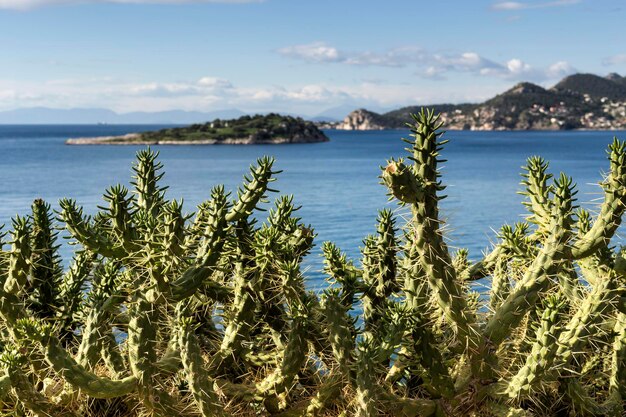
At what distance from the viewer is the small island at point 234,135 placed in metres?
155

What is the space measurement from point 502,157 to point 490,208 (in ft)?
193

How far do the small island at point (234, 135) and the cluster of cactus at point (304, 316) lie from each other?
476ft

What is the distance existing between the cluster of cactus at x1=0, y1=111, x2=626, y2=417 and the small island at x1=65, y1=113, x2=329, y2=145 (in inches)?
5714

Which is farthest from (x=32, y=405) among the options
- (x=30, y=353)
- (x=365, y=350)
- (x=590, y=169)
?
(x=590, y=169)

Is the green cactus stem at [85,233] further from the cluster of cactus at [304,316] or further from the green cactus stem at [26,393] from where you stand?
the green cactus stem at [26,393]

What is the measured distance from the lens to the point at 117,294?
5.09 m

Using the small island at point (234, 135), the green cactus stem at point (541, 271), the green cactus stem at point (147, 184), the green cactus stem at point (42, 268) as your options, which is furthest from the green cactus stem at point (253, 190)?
the small island at point (234, 135)

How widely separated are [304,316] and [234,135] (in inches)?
6052

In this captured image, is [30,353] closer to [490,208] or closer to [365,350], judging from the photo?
[365,350]

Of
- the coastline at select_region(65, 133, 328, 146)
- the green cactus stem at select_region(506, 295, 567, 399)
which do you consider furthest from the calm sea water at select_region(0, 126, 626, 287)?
the coastline at select_region(65, 133, 328, 146)

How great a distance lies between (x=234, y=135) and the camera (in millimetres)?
156500

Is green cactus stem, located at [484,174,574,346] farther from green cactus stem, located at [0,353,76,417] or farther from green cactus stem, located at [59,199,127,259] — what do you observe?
green cactus stem, located at [0,353,76,417]

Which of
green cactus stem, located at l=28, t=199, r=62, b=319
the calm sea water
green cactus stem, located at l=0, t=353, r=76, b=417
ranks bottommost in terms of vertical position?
the calm sea water

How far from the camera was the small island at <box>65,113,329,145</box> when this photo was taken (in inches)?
6088
